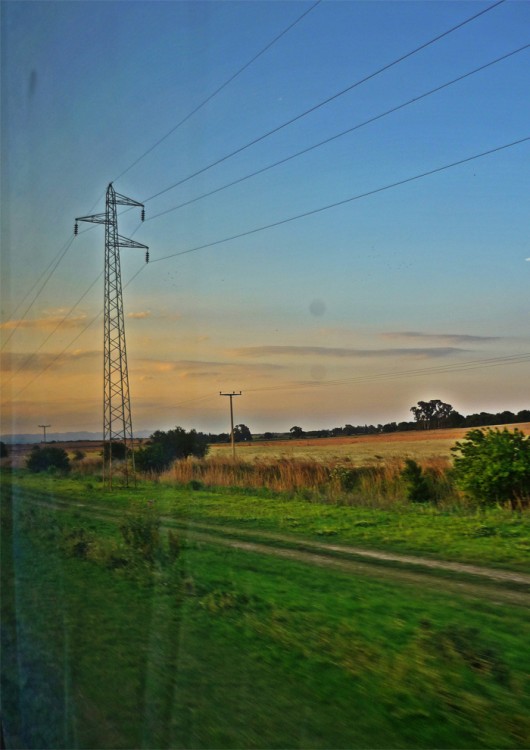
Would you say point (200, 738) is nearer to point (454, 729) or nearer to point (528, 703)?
point (454, 729)

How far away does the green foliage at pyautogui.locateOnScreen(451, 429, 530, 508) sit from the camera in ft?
63.8

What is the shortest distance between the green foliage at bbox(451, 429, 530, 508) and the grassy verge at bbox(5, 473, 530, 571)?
806mm

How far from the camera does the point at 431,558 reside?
13000mm

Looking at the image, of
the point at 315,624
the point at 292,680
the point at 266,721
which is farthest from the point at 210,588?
the point at 266,721

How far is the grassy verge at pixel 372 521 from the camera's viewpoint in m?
13.8

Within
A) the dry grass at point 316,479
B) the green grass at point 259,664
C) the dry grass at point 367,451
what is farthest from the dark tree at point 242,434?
the green grass at point 259,664

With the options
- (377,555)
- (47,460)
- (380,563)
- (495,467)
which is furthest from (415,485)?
(47,460)

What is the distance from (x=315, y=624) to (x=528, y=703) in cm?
279

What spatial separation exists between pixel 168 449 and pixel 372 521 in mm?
26602

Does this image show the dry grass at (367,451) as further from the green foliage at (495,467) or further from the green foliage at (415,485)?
the green foliage at (415,485)

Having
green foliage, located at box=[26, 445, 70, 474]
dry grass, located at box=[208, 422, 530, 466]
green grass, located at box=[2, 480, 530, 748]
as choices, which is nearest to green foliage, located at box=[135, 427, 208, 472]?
dry grass, located at box=[208, 422, 530, 466]

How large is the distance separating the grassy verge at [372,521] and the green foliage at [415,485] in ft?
7.40

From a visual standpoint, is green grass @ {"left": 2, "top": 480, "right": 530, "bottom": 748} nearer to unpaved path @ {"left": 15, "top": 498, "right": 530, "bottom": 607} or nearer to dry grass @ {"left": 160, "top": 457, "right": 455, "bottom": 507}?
unpaved path @ {"left": 15, "top": 498, "right": 530, "bottom": 607}

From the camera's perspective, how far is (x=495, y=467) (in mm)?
19453
